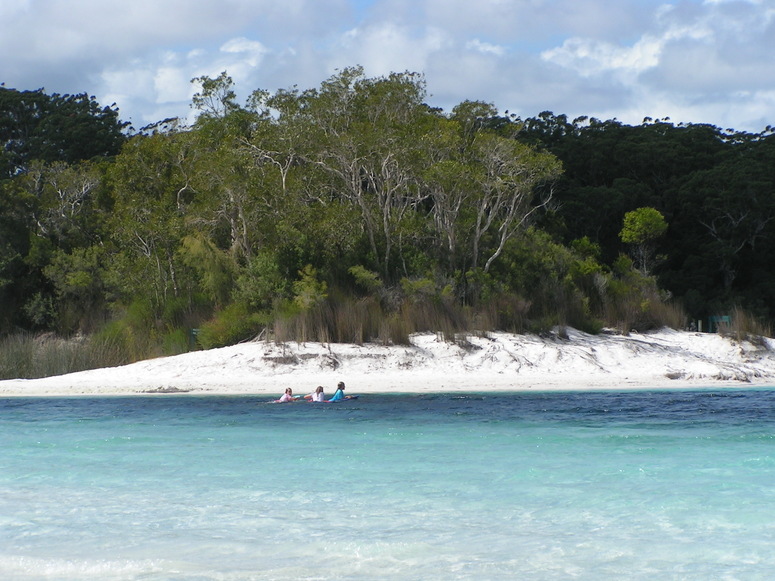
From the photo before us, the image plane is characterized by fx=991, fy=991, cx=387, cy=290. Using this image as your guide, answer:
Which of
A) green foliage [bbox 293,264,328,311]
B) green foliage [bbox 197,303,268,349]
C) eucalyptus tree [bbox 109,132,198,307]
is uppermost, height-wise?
eucalyptus tree [bbox 109,132,198,307]

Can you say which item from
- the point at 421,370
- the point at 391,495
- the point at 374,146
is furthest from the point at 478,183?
the point at 391,495

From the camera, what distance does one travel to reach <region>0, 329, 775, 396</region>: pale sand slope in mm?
21266

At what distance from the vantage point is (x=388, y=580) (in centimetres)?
675

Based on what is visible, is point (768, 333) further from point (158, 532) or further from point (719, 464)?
point (158, 532)

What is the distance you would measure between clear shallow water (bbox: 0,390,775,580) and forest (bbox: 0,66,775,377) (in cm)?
814

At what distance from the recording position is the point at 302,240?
84.5 ft

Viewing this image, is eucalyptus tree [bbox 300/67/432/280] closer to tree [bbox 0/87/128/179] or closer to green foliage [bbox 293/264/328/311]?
green foliage [bbox 293/264/328/311]

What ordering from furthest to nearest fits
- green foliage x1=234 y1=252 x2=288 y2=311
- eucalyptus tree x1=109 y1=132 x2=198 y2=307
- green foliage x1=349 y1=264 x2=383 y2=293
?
eucalyptus tree x1=109 y1=132 x2=198 y2=307
green foliage x1=349 y1=264 x2=383 y2=293
green foliage x1=234 y1=252 x2=288 y2=311

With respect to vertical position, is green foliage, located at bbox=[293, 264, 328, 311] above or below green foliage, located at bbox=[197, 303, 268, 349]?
above

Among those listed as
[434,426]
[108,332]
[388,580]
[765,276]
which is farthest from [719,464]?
[765,276]

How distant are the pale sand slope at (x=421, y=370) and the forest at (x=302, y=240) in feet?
2.66

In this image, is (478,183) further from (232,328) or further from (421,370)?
(232,328)

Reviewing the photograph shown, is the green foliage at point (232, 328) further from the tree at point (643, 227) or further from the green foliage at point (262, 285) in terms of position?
the tree at point (643, 227)

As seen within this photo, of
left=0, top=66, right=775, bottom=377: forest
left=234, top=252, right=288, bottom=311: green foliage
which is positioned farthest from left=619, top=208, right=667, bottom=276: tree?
left=234, top=252, right=288, bottom=311: green foliage
